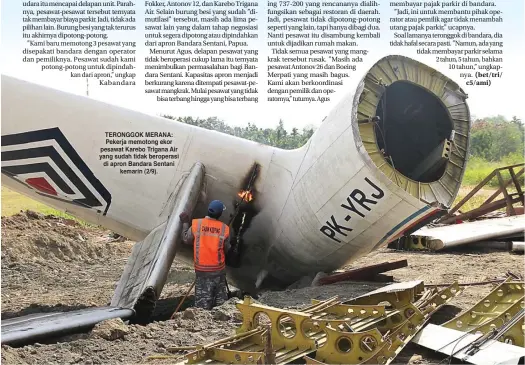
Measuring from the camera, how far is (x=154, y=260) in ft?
21.2

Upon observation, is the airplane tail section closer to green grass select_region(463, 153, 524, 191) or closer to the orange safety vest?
the orange safety vest

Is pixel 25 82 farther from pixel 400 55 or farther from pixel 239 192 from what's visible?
pixel 400 55

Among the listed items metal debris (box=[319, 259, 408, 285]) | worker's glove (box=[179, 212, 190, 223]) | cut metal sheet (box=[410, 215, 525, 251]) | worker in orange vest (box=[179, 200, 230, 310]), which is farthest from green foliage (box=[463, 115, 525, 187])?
worker's glove (box=[179, 212, 190, 223])

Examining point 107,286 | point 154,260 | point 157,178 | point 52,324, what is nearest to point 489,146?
point 107,286

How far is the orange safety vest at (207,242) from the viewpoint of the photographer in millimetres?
6887

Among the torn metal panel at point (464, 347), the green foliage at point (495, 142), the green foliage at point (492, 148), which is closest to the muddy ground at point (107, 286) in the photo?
the torn metal panel at point (464, 347)

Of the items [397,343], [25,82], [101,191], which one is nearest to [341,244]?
[397,343]

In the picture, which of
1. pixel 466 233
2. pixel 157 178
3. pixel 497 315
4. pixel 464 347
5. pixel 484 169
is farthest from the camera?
pixel 484 169

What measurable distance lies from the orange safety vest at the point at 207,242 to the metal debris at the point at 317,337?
6.20 feet

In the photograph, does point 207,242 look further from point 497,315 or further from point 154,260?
point 497,315

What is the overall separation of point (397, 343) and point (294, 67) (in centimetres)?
401

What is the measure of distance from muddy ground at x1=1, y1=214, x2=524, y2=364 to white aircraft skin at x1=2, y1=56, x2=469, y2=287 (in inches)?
32.2

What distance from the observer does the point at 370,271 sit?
305 inches

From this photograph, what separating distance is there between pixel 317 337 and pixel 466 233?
7560 millimetres
